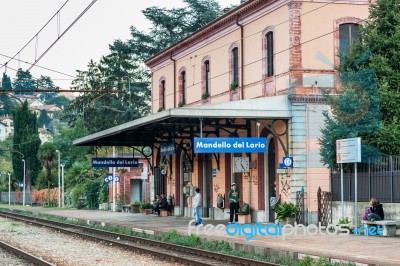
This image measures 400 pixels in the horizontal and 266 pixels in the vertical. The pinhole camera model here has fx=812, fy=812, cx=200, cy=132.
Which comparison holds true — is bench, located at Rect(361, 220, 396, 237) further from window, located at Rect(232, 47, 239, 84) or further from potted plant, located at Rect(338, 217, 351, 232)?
window, located at Rect(232, 47, 239, 84)

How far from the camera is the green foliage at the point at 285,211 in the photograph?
28.3m

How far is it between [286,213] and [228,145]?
3.24 m

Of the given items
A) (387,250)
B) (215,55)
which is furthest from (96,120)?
(387,250)

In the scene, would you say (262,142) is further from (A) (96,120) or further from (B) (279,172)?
(A) (96,120)

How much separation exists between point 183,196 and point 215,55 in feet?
27.4

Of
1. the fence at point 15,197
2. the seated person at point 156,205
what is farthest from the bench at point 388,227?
the fence at point 15,197

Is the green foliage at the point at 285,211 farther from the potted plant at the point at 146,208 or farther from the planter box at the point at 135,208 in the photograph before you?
the planter box at the point at 135,208

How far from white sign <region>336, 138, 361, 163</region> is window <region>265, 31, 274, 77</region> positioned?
720 cm

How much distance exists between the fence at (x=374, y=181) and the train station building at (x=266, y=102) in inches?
99.4

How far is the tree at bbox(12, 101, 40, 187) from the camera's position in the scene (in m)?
84.9

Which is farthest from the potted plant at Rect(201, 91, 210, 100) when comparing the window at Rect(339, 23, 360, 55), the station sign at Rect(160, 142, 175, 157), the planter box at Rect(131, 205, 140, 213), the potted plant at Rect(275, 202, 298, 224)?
the potted plant at Rect(275, 202, 298, 224)

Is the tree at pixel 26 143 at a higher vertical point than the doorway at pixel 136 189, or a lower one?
higher

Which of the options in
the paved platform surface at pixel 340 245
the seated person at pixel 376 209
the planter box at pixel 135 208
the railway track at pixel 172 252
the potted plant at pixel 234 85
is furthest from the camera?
the planter box at pixel 135 208

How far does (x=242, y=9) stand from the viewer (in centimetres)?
3306
